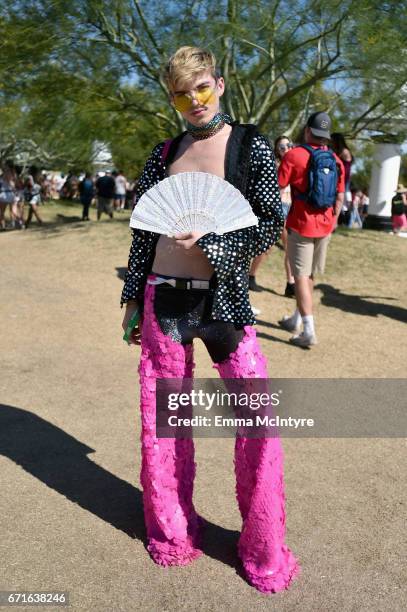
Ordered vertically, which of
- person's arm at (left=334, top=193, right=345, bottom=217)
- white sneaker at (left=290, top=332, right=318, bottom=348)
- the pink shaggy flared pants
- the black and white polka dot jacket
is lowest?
white sneaker at (left=290, top=332, right=318, bottom=348)

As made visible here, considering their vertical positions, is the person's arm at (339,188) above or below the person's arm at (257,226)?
below

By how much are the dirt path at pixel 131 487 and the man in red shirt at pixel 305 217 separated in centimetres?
54

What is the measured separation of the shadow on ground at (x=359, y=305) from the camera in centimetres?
795

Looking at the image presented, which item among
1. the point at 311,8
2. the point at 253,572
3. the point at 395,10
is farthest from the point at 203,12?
the point at 253,572

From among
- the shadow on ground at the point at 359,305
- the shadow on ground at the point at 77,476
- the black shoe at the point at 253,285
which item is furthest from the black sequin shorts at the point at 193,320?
the black shoe at the point at 253,285

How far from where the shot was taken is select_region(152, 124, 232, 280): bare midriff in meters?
2.64

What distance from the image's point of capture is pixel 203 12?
41.6 feet

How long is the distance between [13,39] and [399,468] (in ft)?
39.9

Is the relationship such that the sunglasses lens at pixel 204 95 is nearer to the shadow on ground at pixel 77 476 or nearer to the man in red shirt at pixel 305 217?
the shadow on ground at pixel 77 476

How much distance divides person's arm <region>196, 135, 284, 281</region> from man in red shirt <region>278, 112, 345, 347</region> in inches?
132

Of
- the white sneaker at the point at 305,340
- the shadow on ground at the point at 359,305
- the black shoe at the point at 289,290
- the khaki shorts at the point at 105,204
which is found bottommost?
the khaki shorts at the point at 105,204

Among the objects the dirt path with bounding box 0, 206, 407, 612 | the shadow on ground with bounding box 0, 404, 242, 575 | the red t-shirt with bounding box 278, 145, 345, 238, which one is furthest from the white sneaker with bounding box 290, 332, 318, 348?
the shadow on ground with bounding box 0, 404, 242, 575

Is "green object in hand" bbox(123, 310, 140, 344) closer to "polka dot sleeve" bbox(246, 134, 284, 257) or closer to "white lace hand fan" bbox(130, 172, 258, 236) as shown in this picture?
"white lace hand fan" bbox(130, 172, 258, 236)

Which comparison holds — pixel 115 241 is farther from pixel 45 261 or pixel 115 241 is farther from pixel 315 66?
pixel 315 66
